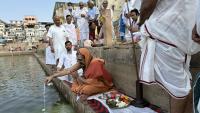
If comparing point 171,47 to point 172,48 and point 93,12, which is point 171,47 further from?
point 93,12

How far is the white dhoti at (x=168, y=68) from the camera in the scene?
138 inches

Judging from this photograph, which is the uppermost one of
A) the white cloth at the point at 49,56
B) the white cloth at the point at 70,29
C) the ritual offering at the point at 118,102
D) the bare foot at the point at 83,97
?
the white cloth at the point at 70,29

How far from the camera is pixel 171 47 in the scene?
139 inches

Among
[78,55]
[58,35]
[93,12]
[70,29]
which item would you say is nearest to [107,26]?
[58,35]

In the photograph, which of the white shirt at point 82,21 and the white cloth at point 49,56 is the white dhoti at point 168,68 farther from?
the white cloth at point 49,56

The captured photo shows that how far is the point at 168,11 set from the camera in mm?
3623

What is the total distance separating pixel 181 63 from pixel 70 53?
26.0 ft

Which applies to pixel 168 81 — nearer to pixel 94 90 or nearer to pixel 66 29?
pixel 94 90

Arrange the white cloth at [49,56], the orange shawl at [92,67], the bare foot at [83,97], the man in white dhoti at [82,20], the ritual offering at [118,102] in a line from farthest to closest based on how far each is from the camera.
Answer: the white cloth at [49,56] → the man in white dhoti at [82,20] → the orange shawl at [92,67] → the bare foot at [83,97] → the ritual offering at [118,102]

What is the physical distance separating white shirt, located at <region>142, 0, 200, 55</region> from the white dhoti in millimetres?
66

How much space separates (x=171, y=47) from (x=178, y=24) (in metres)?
0.23

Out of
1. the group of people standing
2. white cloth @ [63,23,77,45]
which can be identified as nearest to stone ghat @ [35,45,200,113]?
the group of people standing

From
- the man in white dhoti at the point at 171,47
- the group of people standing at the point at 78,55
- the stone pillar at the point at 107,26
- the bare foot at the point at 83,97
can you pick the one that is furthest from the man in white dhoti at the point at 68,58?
the man in white dhoti at the point at 171,47

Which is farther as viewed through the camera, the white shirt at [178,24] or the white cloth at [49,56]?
the white cloth at [49,56]
